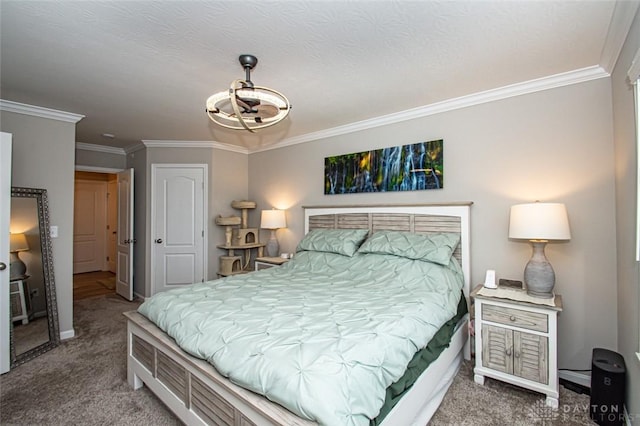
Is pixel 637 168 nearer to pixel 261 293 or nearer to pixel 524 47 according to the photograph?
pixel 524 47

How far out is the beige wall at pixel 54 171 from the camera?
296 cm

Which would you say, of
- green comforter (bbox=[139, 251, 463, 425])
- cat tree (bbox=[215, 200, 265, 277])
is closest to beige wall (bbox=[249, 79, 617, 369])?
green comforter (bbox=[139, 251, 463, 425])

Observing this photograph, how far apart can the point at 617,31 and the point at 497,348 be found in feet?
7.18

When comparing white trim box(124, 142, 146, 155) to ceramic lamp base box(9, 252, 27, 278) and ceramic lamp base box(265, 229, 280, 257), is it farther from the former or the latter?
ceramic lamp base box(265, 229, 280, 257)

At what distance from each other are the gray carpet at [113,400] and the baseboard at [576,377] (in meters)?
0.18

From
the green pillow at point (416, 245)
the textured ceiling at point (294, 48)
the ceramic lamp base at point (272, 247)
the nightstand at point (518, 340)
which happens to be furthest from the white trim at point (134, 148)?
the nightstand at point (518, 340)

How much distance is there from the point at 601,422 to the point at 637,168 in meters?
1.55

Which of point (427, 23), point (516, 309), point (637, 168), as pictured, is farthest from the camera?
point (516, 309)

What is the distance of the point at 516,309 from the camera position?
213cm

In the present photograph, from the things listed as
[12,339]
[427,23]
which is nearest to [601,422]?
[427,23]

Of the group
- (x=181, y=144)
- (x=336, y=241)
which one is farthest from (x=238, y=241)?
(x=336, y=241)

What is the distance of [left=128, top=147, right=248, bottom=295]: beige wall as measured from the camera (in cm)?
445

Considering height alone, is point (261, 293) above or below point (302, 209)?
below

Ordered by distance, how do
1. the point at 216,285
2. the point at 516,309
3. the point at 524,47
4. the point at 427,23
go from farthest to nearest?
the point at 216,285 → the point at 516,309 → the point at 524,47 → the point at 427,23
